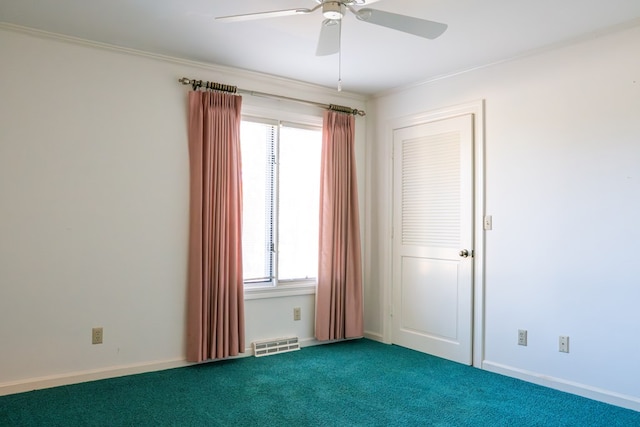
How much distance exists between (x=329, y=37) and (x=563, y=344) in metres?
2.69

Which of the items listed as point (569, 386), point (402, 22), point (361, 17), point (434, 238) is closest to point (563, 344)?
point (569, 386)

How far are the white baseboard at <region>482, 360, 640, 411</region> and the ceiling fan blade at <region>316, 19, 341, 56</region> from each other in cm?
276

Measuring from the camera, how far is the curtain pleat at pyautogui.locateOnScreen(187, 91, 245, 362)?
386cm

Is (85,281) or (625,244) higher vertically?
(625,244)

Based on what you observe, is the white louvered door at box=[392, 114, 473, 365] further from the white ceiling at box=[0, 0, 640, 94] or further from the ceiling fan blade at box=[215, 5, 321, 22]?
the ceiling fan blade at box=[215, 5, 321, 22]

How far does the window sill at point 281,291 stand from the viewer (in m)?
4.24

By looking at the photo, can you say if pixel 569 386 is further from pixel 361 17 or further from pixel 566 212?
pixel 361 17

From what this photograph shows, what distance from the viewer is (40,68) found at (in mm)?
3363

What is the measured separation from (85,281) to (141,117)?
1.33m

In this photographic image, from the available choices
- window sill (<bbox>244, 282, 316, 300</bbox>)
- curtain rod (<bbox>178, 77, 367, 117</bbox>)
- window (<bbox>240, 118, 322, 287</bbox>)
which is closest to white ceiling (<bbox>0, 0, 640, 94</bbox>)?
curtain rod (<bbox>178, 77, 367, 117</bbox>)

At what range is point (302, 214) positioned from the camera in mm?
4613

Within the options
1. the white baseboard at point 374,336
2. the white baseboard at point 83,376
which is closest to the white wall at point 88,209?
the white baseboard at point 83,376

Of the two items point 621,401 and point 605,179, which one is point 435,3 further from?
point 621,401

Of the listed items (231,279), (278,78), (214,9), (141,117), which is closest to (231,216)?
(231,279)
